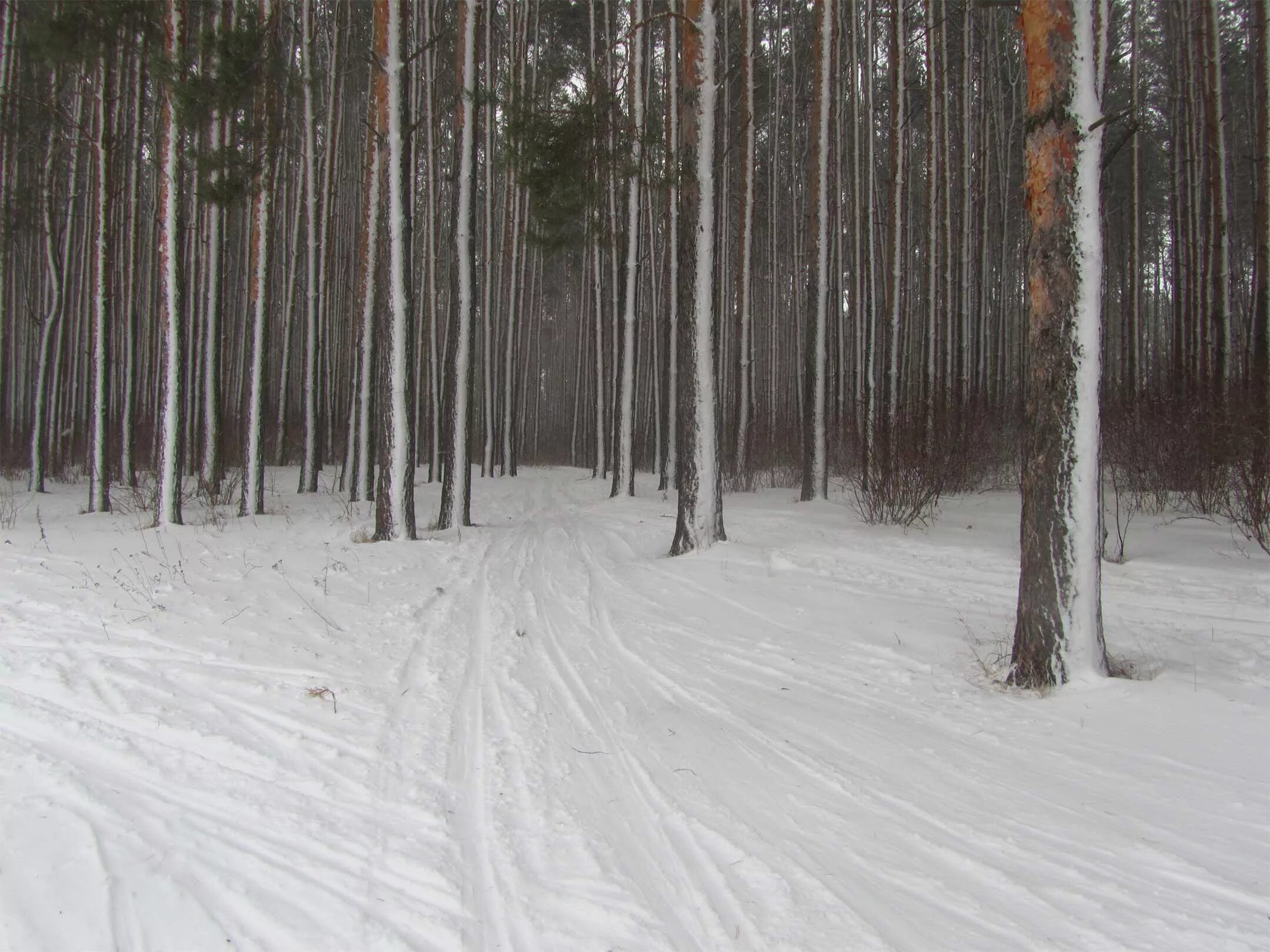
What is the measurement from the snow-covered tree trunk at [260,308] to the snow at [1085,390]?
1064 centimetres

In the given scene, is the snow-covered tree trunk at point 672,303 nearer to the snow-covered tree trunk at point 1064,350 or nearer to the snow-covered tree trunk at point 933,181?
the snow-covered tree trunk at point 933,181

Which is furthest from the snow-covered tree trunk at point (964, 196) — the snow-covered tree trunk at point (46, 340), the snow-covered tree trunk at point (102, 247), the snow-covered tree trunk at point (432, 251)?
the snow-covered tree trunk at point (46, 340)

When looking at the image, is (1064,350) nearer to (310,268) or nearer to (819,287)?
(819,287)

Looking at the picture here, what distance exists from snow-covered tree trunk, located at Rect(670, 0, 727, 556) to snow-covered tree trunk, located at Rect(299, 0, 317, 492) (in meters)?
9.51

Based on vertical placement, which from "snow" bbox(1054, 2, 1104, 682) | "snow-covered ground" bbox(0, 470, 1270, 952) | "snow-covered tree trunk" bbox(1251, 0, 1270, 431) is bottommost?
"snow-covered ground" bbox(0, 470, 1270, 952)

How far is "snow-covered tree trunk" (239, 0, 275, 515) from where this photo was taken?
10.8 metres

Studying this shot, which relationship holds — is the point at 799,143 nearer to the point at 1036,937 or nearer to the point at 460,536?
the point at 460,536

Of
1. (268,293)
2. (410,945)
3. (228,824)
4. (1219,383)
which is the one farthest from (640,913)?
(268,293)

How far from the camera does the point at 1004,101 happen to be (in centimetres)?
2153

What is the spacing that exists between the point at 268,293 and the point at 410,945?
11.6 m

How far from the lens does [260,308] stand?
36.2ft

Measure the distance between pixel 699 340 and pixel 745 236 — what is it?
20.0 ft

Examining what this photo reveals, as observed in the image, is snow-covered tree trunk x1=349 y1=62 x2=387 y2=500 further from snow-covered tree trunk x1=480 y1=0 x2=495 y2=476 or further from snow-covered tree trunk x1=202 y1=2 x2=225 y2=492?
snow-covered tree trunk x1=480 y1=0 x2=495 y2=476

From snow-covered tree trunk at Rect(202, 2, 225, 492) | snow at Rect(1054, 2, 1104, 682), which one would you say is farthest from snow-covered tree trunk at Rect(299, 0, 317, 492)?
snow at Rect(1054, 2, 1104, 682)
